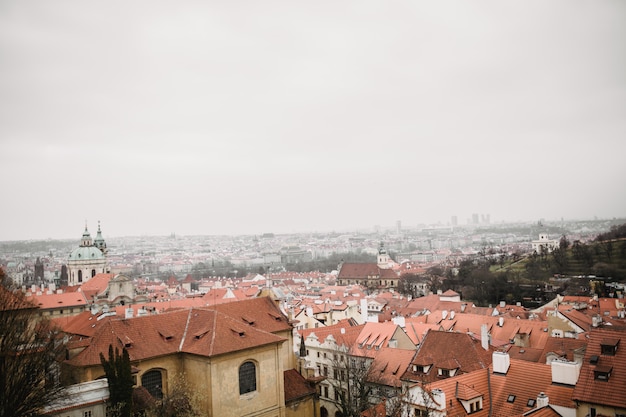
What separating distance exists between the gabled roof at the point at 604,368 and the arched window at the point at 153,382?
2315 centimetres

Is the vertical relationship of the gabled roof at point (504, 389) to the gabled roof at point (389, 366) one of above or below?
above

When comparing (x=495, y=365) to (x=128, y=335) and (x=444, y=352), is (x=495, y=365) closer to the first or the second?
(x=444, y=352)

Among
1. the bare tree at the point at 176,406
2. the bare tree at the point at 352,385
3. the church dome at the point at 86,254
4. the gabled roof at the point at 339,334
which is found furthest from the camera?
the church dome at the point at 86,254

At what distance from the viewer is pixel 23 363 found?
24.6 metres

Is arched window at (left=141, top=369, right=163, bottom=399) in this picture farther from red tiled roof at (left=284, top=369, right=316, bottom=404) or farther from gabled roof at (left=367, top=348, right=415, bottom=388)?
gabled roof at (left=367, top=348, right=415, bottom=388)

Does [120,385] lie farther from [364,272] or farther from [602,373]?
[364,272]

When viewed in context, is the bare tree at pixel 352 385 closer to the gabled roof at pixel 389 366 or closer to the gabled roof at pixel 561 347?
the gabled roof at pixel 389 366

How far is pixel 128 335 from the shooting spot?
31531 millimetres

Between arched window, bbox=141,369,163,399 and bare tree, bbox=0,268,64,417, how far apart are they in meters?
5.15

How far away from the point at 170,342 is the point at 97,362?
4761mm

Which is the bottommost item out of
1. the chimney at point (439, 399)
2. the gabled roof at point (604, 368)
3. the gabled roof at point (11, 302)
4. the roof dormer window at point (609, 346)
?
the chimney at point (439, 399)

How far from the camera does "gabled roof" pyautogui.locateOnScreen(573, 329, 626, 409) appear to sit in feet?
73.1

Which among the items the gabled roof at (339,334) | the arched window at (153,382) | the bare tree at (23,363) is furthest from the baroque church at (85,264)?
the bare tree at (23,363)

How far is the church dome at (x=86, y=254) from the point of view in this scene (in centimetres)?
12181
